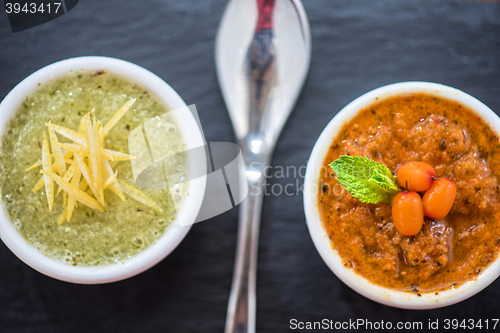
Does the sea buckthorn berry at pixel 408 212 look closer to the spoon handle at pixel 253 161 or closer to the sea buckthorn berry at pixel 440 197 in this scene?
the sea buckthorn berry at pixel 440 197

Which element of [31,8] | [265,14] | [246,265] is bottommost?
[246,265]

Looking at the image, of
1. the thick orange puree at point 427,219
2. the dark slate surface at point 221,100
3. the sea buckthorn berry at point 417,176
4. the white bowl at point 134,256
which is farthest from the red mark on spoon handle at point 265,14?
the sea buckthorn berry at point 417,176

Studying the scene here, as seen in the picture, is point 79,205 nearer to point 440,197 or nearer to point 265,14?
point 265,14

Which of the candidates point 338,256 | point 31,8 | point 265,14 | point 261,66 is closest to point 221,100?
point 261,66

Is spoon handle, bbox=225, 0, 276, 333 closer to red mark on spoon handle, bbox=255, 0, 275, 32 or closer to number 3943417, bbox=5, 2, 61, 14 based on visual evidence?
red mark on spoon handle, bbox=255, 0, 275, 32

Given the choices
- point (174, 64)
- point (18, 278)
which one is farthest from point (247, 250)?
point (18, 278)

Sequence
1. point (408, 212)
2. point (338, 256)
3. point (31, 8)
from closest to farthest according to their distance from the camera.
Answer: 1. point (408, 212)
2. point (338, 256)
3. point (31, 8)

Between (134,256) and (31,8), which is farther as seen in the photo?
(31,8)

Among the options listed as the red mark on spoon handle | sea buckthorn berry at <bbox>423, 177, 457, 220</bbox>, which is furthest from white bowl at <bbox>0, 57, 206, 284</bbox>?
sea buckthorn berry at <bbox>423, 177, 457, 220</bbox>
